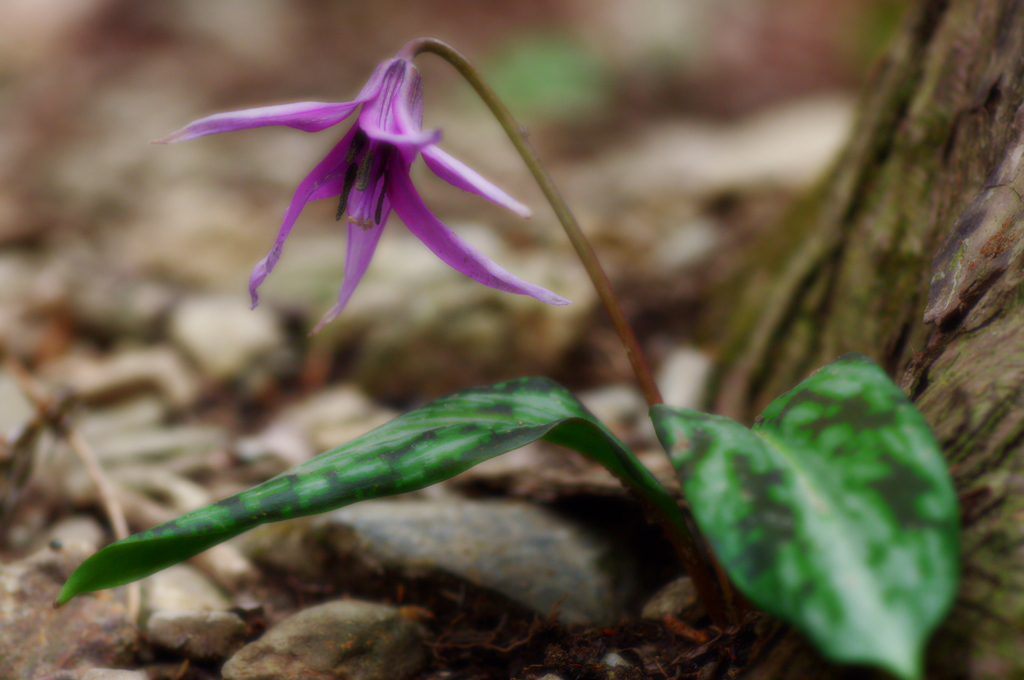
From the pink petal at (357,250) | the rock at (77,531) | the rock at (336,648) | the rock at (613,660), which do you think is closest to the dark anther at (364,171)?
the pink petal at (357,250)

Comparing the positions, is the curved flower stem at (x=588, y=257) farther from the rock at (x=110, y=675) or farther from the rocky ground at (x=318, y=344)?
the rock at (x=110, y=675)

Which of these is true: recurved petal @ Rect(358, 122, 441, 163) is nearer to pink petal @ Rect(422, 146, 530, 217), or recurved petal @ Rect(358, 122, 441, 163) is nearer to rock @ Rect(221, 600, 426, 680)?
pink petal @ Rect(422, 146, 530, 217)

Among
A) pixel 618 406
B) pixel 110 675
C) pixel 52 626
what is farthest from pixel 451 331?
pixel 110 675

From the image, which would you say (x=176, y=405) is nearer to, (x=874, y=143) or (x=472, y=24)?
(x=874, y=143)

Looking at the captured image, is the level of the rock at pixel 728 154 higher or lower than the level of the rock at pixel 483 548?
higher

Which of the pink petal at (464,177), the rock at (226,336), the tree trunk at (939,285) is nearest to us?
the tree trunk at (939,285)

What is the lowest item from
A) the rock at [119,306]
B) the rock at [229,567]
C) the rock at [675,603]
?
the rock at [675,603]

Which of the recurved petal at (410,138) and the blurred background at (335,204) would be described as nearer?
the recurved petal at (410,138)

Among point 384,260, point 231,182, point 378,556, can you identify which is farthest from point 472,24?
point 378,556
